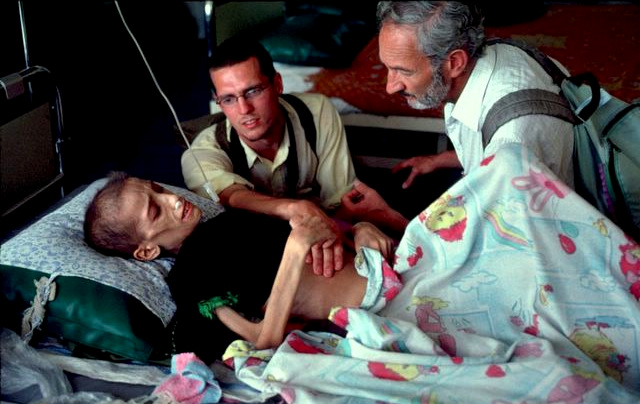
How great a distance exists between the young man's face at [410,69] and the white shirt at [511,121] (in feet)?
0.22

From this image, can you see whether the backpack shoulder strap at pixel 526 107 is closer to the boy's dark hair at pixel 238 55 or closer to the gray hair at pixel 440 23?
the gray hair at pixel 440 23

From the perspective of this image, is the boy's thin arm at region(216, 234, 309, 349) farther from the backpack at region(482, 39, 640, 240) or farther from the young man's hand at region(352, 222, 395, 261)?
the backpack at region(482, 39, 640, 240)

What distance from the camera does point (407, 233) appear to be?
1669 millimetres

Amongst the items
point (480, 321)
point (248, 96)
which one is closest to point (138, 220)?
point (248, 96)

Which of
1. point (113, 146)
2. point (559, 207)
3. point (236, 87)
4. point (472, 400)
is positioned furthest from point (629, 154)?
point (113, 146)

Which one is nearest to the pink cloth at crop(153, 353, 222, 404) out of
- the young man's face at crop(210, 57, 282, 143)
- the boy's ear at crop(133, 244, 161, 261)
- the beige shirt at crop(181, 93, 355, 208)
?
the boy's ear at crop(133, 244, 161, 261)

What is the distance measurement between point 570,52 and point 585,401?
214 cm

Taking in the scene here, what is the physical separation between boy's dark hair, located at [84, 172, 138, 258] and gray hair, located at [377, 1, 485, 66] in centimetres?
83

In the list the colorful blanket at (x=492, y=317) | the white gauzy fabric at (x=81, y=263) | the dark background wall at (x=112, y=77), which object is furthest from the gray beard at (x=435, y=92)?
the dark background wall at (x=112, y=77)

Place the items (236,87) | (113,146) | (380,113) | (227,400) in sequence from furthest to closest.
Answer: (113,146) < (380,113) < (236,87) < (227,400)

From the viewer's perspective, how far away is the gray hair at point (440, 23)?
1.79m

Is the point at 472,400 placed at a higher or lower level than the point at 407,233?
lower

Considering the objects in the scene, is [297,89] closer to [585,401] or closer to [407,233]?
[407,233]

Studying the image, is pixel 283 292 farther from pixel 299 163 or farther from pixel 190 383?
pixel 299 163
